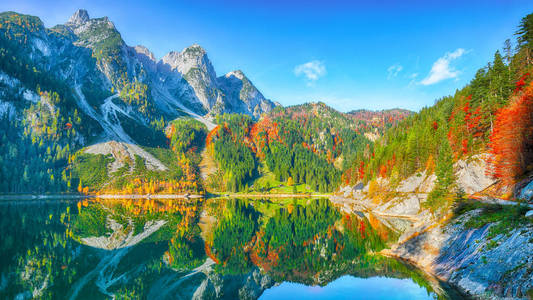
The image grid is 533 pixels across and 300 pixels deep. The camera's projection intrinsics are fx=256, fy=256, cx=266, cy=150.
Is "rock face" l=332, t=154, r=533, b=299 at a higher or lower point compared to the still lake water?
higher

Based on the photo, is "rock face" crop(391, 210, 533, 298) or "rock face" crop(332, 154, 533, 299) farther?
"rock face" crop(332, 154, 533, 299)

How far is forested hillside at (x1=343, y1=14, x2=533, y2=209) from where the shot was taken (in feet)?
108

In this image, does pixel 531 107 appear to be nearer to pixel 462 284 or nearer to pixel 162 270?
pixel 462 284

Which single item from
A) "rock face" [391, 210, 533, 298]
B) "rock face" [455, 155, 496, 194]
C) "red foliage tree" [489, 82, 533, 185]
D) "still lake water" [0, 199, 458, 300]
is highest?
"red foliage tree" [489, 82, 533, 185]

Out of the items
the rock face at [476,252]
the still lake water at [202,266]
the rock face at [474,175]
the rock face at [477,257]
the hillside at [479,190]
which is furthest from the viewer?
the rock face at [474,175]

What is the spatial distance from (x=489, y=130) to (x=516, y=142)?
19.5 meters

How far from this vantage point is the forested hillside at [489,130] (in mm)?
33031

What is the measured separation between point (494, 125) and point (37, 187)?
211546 mm

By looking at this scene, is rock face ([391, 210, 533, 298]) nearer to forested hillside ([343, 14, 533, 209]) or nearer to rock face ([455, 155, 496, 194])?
forested hillside ([343, 14, 533, 209])

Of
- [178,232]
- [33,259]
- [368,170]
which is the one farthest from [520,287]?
[368,170]

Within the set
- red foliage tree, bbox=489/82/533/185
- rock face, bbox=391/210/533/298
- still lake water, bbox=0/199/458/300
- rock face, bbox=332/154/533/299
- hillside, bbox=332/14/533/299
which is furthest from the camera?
red foliage tree, bbox=489/82/533/185

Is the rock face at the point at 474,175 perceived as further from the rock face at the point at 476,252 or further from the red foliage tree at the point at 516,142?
the red foliage tree at the point at 516,142

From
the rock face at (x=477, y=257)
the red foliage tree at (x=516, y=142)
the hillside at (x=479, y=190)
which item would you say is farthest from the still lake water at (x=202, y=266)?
the red foliage tree at (x=516, y=142)

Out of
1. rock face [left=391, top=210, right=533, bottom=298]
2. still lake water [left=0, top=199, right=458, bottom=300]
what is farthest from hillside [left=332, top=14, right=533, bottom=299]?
still lake water [left=0, top=199, right=458, bottom=300]
